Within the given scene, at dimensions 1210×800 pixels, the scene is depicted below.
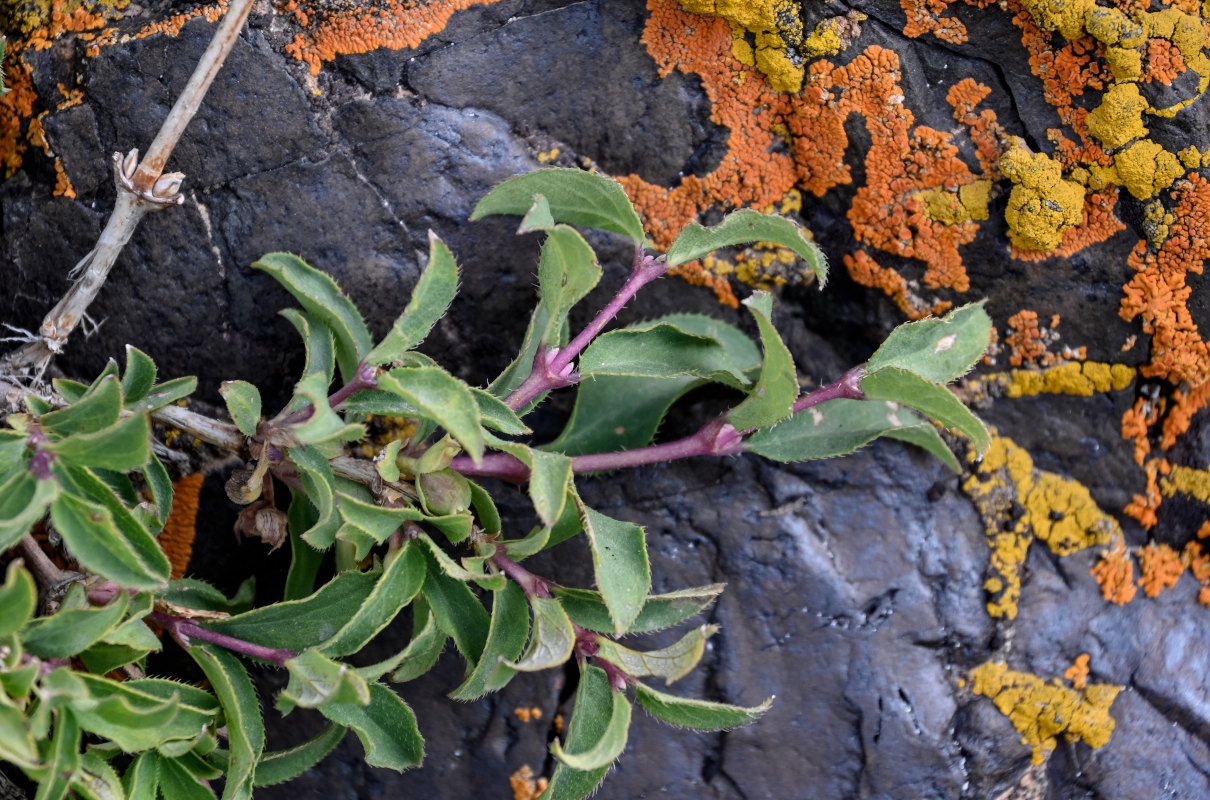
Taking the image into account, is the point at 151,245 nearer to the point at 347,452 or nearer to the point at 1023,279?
the point at 347,452

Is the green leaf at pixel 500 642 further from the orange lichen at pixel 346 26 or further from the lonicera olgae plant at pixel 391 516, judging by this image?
the orange lichen at pixel 346 26

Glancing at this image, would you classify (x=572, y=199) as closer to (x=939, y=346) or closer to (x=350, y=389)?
(x=350, y=389)

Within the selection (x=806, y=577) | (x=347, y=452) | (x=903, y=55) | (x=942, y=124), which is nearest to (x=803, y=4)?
(x=903, y=55)

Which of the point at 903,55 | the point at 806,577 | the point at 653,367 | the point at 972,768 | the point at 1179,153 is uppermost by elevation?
the point at 903,55

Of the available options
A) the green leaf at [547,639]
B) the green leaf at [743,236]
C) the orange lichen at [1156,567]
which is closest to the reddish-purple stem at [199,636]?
the green leaf at [547,639]

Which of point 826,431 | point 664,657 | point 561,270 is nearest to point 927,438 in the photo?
point 826,431
